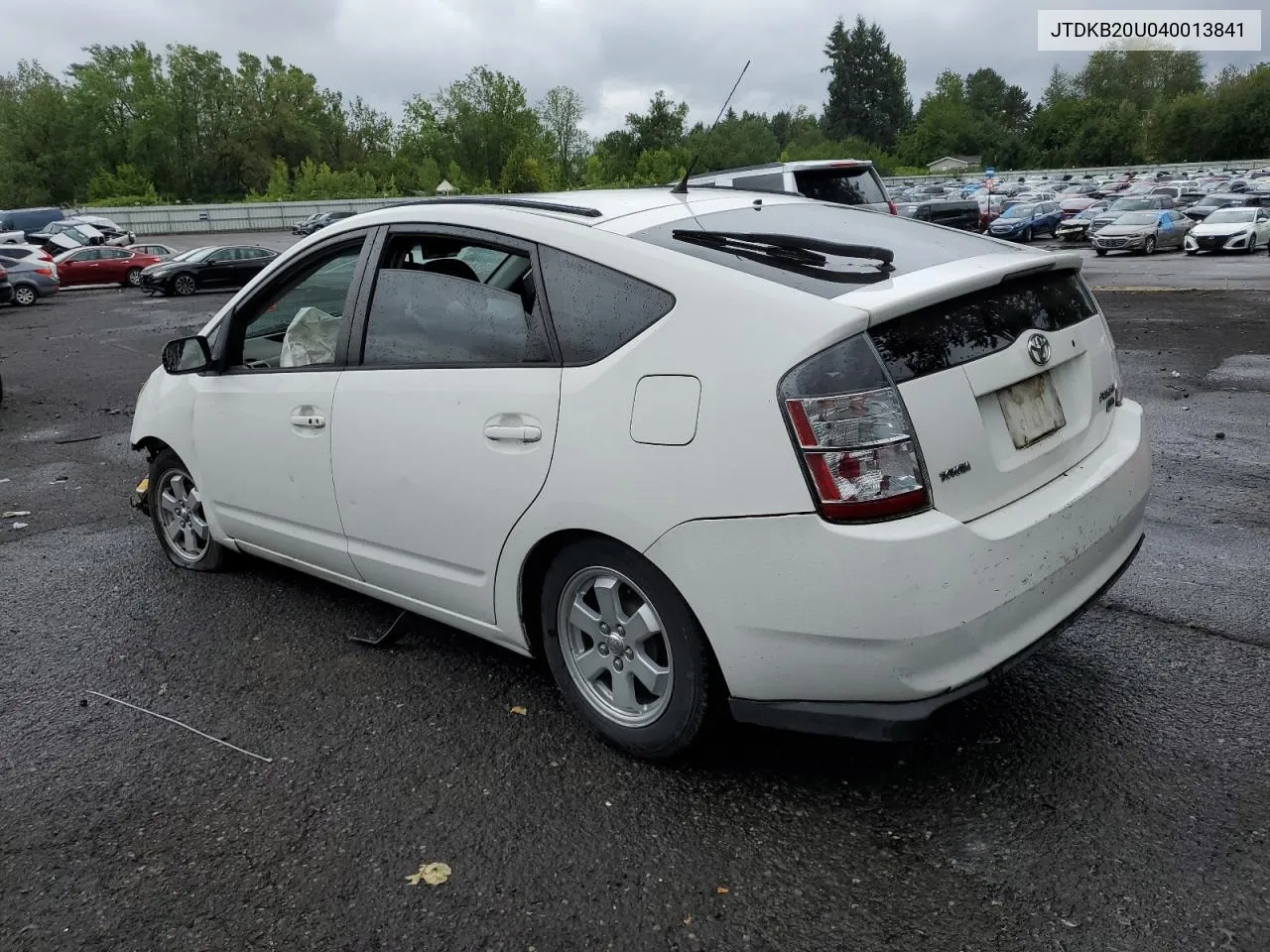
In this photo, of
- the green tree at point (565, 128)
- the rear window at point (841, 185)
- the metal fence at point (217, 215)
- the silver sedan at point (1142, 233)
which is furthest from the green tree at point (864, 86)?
the rear window at point (841, 185)

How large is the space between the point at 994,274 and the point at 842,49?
139731 millimetres

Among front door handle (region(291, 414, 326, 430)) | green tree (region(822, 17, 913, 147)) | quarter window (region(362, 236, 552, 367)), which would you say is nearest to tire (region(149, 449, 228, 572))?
front door handle (region(291, 414, 326, 430))

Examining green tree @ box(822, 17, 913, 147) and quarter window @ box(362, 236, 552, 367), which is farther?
green tree @ box(822, 17, 913, 147)

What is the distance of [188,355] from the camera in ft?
15.2

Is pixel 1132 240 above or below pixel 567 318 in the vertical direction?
below

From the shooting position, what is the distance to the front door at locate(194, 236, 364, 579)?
3.99 metres

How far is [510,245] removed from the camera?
3.45m

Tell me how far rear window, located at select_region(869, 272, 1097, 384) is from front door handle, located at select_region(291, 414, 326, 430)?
216 cm

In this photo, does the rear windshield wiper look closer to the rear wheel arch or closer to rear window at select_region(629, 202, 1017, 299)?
rear window at select_region(629, 202, 1017, 299)

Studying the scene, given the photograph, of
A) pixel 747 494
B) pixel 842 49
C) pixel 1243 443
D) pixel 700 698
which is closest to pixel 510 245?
pixel 747 494

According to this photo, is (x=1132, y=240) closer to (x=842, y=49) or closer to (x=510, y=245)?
(x=510, y=245)

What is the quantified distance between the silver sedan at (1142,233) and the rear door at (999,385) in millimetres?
30222

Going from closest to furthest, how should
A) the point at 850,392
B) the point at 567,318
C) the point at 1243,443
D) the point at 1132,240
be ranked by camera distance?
the point at 850,392, the point at 567,318, the point at 1243,443, the point at 1132,240

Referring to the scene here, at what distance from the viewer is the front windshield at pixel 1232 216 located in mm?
29062
